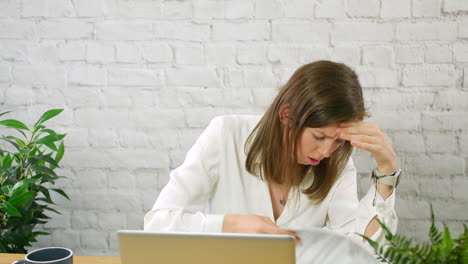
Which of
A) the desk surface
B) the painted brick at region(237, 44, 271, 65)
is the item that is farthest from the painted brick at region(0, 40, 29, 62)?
the desk surface

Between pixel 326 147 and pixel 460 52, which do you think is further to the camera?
pixel 460 52

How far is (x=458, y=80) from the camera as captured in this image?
1916 mm

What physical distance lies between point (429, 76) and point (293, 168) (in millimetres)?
691

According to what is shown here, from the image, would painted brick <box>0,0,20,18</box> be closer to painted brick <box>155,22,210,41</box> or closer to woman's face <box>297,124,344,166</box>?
painted brick <box>155,22,210,41</box>

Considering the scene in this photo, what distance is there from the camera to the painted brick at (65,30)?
6.98 feet

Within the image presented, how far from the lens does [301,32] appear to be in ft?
6.49

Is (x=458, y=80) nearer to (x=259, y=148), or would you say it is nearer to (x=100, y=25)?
(x=259, y=148)

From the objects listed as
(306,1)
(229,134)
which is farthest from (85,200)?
(306,1)

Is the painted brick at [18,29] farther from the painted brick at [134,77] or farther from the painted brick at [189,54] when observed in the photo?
the painted brick at [189,54]

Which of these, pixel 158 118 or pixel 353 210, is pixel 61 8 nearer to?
pixel 158 118

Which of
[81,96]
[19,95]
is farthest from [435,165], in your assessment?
[19,95]

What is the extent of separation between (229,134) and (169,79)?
522mm

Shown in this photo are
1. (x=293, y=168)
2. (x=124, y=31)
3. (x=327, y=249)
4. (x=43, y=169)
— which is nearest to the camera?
(x=327, y=249)

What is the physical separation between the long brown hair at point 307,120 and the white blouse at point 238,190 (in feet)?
0.12
